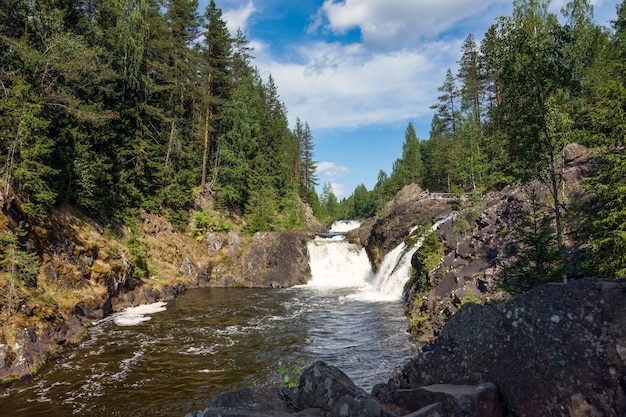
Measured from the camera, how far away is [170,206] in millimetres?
33469

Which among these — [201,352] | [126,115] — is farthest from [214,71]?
[201,352]

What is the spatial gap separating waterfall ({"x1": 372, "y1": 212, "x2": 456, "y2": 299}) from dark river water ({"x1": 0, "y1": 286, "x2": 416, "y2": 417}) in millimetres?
2127

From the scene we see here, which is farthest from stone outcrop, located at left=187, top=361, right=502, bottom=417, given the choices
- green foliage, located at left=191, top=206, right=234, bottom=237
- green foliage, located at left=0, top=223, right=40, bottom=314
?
green foliage, located at left=191, top=206, right=234, bottom=237

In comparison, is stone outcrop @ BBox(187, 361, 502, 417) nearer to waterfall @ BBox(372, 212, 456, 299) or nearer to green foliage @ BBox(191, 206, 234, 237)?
waterfall @ BBox(372, 212, 456, 299)

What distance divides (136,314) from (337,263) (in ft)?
65.9

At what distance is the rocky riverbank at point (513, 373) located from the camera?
473cm

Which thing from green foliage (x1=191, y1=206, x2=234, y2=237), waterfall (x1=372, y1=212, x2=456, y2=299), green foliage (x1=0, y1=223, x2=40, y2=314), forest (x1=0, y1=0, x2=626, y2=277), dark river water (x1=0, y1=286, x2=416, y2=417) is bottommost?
dark river water (x1=0, y1=286, x2=416, y2=417)

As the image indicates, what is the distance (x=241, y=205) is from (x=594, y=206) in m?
36.0

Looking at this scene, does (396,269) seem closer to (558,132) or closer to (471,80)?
(558,132)

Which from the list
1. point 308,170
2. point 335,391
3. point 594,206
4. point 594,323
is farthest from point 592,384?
point 308,170

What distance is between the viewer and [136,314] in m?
20.8

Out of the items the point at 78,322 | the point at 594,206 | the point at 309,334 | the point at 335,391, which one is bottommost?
the point at 309,334

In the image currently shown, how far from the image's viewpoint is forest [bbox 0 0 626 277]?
13281 mm

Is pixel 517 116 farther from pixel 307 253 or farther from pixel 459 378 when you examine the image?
pixel 307 253
